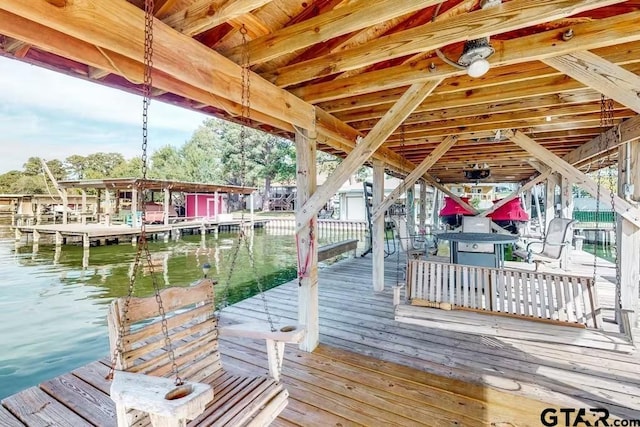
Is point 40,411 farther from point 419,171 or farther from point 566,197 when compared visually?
point 566,197

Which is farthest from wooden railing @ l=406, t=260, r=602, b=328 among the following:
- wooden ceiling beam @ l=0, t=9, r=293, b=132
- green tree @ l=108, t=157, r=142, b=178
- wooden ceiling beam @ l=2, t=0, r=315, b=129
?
green tree @ l=108, t=157, r=142, b=178

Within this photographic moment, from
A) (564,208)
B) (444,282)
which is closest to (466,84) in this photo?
(444,282)

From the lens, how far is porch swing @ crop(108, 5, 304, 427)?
1233mm

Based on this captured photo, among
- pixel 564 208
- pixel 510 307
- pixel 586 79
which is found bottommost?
pixel 510 307

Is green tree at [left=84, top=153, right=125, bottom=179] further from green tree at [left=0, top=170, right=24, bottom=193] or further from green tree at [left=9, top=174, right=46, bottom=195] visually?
green tree at [left=9, top=174, right=46, bottom=195]

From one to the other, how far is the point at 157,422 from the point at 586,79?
3221 mm

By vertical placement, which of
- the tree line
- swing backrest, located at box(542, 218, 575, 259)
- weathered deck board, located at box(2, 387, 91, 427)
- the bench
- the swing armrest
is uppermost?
the tree line

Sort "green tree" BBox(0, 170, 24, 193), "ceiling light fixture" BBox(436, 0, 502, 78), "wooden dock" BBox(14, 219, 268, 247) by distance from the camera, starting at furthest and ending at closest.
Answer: "green tree" BBox(0, 170, 24, 193)
"wooden dock" BBox(14, 219, 268, 247)
"ceiling light fixture" BBox(436, 0, 502, 78)

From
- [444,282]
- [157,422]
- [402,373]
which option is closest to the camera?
[157,422]

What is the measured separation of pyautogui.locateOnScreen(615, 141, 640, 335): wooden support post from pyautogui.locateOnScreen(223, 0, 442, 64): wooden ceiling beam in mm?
3955

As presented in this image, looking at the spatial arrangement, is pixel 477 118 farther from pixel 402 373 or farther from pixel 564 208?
pixel 564 208

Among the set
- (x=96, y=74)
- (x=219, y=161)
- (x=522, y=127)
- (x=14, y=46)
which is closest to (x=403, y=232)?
(x=522, y=127)

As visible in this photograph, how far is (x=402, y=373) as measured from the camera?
8.97 feet
